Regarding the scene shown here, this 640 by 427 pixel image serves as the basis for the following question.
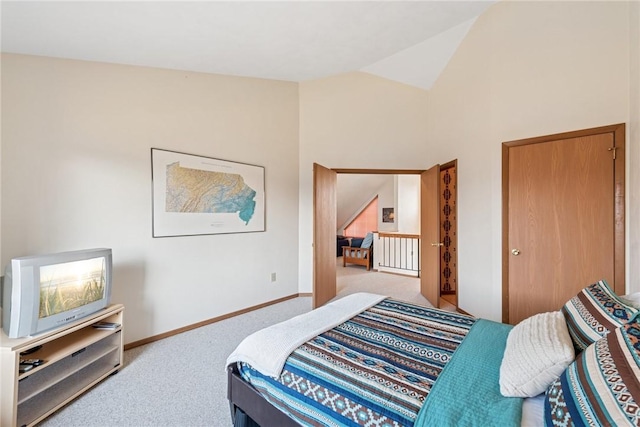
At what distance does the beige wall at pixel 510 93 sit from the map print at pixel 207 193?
2653 millimetres

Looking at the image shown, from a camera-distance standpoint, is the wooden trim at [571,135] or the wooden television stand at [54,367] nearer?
the wooden television stand at [54,367]

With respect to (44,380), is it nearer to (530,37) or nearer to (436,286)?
(436,286)

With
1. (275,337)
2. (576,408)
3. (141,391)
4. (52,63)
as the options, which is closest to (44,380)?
(141,391)

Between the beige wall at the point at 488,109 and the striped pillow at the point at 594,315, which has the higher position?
the beige wall at the point at 488,109

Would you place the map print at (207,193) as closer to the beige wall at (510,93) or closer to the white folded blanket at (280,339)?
the white folded blanket at (280,339)

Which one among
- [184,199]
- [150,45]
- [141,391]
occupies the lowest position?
[141,391]

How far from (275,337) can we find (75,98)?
2549mm

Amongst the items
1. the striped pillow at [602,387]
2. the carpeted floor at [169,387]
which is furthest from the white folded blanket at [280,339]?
the striped pillow at [602,387]

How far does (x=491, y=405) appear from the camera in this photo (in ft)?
3.35

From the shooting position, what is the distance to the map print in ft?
9.41

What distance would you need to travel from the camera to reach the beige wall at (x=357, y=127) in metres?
4.15

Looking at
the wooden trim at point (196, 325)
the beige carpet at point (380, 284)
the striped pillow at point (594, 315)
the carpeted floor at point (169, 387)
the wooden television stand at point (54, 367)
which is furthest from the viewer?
the beige carpet at point (380, 284)

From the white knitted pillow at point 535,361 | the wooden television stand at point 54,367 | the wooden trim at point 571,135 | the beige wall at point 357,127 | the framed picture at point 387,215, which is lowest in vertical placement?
the wooden television stand at point 54,367

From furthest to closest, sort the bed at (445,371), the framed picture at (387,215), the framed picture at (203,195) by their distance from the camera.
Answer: the framed picture at (387,215) → the framed picture at (203,195) → the bed at (445,371)
